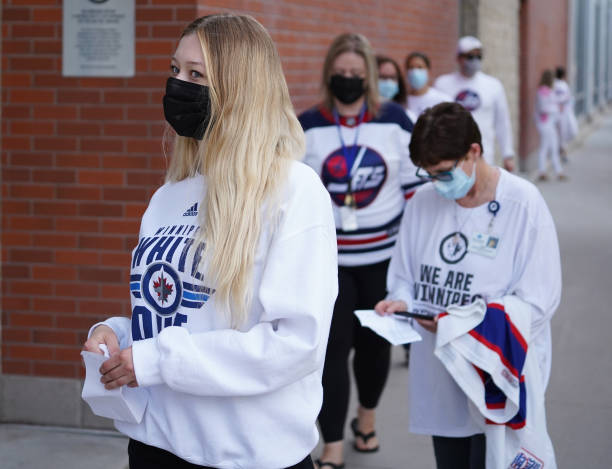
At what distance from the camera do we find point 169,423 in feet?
7.75

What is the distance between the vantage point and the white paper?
3326mm

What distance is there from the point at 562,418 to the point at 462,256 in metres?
2.60

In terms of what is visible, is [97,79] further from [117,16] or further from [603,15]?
[603,15]

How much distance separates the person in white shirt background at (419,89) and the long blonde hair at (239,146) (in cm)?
553

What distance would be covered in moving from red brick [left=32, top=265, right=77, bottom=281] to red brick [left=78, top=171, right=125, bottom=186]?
1.51 feet

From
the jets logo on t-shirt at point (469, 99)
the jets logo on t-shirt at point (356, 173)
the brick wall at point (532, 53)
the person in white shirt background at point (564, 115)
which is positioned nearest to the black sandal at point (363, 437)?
the jets logo on t-shirt at point (356, 173)

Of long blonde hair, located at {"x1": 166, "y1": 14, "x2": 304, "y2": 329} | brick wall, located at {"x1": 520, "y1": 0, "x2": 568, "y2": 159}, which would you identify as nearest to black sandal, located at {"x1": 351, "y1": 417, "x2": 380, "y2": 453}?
long blonde hair, located at {"x1": 166, "y1": 14, "x2": 304, "y2": 329}

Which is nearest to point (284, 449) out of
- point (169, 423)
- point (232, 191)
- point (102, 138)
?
point (169, 423)

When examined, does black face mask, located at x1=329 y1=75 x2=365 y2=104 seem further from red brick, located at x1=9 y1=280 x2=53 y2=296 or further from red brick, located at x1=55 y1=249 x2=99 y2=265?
red brick, located at x1=9 y1=280 x2=53 y2=296

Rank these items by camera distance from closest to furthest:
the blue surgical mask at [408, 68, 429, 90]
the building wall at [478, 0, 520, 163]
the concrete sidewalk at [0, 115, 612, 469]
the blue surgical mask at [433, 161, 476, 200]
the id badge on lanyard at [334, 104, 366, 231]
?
the blue surgical mask at [433, 161, 476, 200], the concrete sidewalk at [0, 115, 612, 469], the id badge on lanyard at [334, 104, 366, 231], the blue surgical mask at [408, 68, 429, 90], the building wall at [478, 0, 520, 163]

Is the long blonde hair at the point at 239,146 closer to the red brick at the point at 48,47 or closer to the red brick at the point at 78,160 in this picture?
the red brick at the point at 78,160

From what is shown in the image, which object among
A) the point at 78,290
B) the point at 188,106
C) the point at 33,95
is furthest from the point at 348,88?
the point at 188,106

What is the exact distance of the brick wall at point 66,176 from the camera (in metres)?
4.92

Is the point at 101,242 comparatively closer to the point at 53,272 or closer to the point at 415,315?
the point at 53,272
